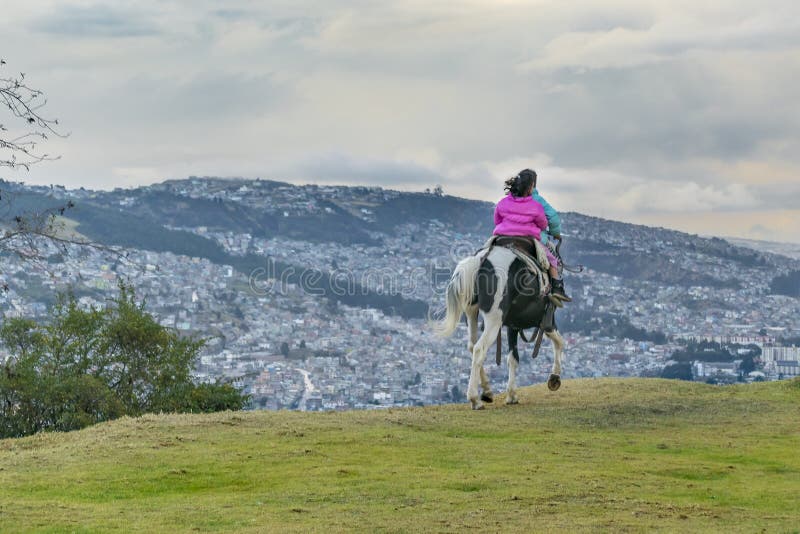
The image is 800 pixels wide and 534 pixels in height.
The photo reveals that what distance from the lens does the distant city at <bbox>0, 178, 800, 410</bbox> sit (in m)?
80.4

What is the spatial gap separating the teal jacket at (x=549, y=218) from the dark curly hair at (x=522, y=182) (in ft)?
0.84

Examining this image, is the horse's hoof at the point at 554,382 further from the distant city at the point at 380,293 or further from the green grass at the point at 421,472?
the distant city at the point at 380,293

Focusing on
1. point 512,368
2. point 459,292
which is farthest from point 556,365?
point 459,292

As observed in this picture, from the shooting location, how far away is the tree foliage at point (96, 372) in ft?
84.4

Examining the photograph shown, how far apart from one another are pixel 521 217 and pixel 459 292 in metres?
1.85

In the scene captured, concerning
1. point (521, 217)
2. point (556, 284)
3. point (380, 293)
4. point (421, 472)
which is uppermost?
point (521, 217)

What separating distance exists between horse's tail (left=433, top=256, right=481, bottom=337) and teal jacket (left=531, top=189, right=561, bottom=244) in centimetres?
175

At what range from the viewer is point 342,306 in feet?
432

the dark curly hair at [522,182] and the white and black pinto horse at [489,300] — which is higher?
the dark curly hair at [522,182]

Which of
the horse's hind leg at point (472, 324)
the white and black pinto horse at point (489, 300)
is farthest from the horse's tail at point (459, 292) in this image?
the horse's hind leg at point (472, 324)

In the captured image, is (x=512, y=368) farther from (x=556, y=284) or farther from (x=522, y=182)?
(x=522, y=182)

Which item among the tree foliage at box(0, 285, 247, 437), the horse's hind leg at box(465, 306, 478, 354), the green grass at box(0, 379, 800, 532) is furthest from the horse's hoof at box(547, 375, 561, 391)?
the tree foliage at box(0, 285, 247, 437)

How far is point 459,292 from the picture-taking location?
2158 centimetres

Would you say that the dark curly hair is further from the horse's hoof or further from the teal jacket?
the horse's hoof
